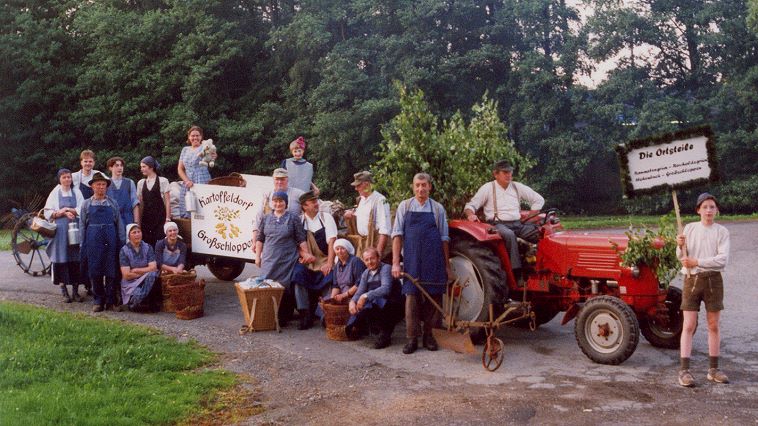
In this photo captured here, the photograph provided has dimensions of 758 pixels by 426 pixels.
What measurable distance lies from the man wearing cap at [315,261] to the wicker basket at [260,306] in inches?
12.4

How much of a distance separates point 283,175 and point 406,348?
294cm

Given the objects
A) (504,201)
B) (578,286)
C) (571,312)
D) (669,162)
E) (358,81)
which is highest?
(358,81)

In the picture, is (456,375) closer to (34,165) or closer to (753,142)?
(753,142)

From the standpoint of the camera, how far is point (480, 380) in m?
7.44

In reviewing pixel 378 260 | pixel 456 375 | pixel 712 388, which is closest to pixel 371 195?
pixel 378 260

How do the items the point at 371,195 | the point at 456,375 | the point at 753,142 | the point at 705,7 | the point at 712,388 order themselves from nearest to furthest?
1. the point at 712,388
2. the point at 456,375
3. the point at 371,195
4. the point at 753,142
5. the point at 705,7

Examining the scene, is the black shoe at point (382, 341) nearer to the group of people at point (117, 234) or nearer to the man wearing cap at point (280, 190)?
the man wearing cap at point (280, 190)

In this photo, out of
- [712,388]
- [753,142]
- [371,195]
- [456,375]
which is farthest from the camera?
[753,142]

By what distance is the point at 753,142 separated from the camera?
31297 mm

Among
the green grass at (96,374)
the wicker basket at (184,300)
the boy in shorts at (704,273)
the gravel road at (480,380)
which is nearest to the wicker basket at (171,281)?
the wicker basket at (184,300)

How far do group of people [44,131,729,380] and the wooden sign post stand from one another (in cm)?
36

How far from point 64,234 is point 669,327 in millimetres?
8132

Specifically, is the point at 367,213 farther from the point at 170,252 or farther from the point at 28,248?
the point at 28,248

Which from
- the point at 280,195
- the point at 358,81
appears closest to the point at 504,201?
the point at 280,195
